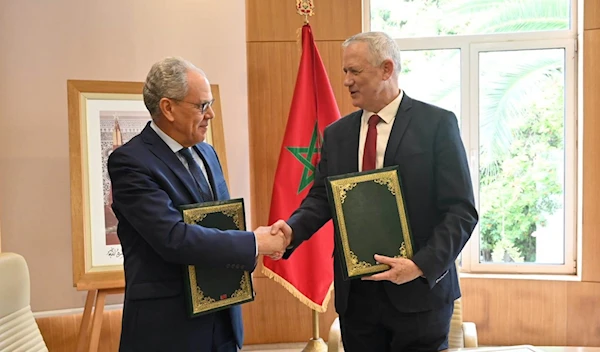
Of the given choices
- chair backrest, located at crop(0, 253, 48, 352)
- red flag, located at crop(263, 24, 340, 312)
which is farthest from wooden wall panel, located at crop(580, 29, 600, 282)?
chair backrest, located at crop(0, 253, 48, 352)

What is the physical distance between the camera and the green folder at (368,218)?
4.79 feet

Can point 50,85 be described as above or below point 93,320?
above

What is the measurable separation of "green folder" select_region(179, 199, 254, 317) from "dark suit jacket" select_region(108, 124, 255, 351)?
3cm

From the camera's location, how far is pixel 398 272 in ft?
4.74

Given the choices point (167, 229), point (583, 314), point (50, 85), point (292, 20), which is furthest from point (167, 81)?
point (583, 314)

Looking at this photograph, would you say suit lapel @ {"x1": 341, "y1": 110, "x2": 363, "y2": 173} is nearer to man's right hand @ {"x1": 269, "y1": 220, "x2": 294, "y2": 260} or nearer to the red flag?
man's right hand @ {"x1": 269, "y1": 220, "x2": 294, "y2": 260}

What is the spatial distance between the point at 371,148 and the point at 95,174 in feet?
4.72

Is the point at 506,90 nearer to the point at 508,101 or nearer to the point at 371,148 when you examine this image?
the point at 508,101

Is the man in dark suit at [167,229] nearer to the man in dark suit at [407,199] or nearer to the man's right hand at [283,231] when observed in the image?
the man's right hand at [283,231]

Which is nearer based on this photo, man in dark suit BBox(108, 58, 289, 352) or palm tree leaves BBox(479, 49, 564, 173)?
A: man in dark suit BBox(108, 58, 289, 352)

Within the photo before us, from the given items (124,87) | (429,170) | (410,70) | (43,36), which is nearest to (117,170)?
(429,170)

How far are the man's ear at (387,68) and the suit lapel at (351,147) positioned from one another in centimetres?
17

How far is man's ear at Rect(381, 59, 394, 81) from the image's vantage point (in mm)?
1618

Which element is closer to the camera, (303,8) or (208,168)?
(208,168)
